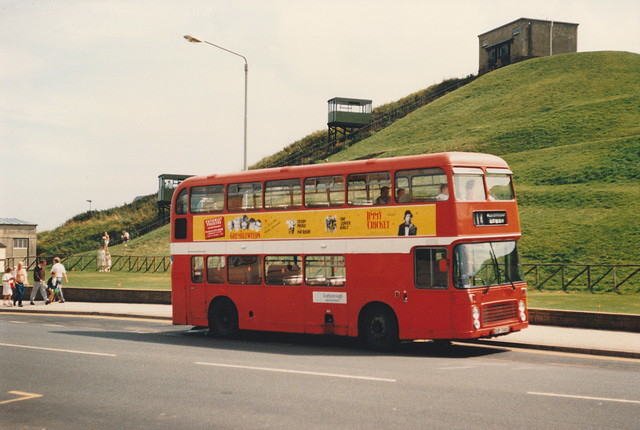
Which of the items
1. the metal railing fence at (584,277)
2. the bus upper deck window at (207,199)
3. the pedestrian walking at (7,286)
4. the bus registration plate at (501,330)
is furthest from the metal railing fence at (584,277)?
the pedestrian walking at (7,286)

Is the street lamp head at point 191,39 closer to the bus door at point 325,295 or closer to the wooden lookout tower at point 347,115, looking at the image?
the bus door at point 325,295

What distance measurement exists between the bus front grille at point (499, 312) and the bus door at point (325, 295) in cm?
322

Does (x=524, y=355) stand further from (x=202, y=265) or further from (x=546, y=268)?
(x=546, y=268)

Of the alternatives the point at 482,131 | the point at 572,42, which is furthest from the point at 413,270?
the point at 572,42

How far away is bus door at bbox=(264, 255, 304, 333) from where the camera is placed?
16.0 metres

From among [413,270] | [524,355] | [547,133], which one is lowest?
[524,355]

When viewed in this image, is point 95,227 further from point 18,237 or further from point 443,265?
point 443,265

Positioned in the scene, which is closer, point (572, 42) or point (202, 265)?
point (202, 265)

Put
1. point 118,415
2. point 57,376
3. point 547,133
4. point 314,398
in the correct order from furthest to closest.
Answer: point 547,133
point 57,376
point 314,398
point 118,415

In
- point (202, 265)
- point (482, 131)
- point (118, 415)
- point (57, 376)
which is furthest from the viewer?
point (482, 131)

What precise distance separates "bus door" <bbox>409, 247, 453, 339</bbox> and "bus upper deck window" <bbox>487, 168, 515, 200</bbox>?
1.84m

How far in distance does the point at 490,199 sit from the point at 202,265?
26.1ft

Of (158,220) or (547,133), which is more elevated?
(547,133)

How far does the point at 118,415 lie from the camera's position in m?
8.84
